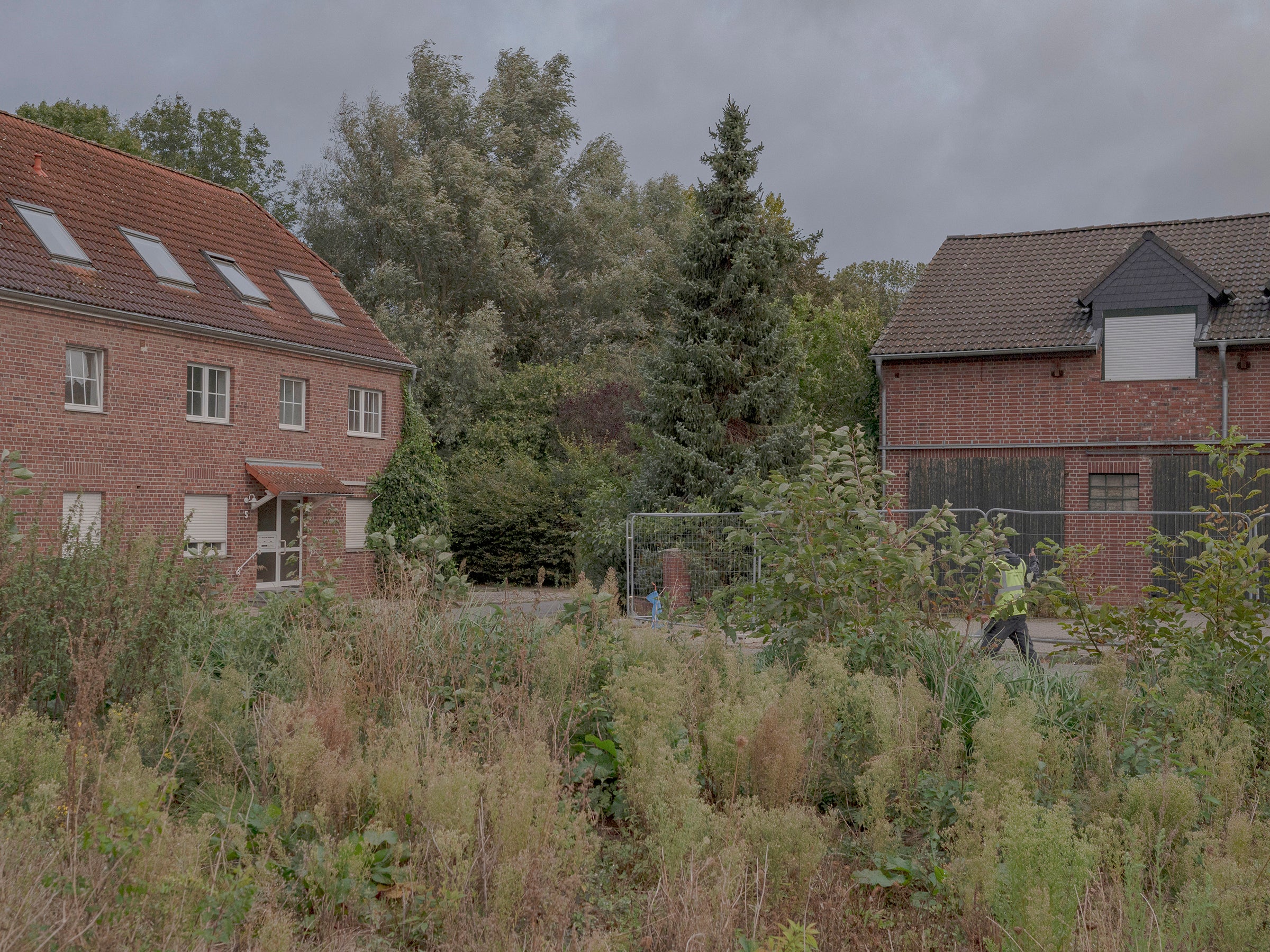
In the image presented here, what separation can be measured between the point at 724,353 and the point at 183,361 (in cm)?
1069

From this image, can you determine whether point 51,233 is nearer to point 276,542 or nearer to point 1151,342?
point 276,542

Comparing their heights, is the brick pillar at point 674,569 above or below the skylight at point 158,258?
below

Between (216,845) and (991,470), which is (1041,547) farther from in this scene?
(991,470)

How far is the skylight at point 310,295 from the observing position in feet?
83.2

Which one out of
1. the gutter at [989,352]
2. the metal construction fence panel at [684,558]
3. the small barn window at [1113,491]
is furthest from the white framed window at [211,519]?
the small barn window at [1113,491]

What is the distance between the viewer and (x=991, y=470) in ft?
73.5

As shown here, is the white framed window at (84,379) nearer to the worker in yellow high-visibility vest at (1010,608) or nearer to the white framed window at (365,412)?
the white framed window at (365,412)

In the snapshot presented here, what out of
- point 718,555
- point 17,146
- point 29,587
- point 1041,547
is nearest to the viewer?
point 29,587

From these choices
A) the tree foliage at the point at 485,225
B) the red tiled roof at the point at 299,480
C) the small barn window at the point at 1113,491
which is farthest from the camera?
the tree foliage at the point at 485,225

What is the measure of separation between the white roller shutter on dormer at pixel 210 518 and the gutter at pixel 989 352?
46.4 feet

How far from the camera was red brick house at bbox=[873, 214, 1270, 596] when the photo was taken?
2105 cm

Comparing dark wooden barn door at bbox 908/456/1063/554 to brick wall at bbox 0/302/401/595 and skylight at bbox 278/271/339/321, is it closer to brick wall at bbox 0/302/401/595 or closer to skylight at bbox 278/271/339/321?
brick wall at bbox 0/302/401/595

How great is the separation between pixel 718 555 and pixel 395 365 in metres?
14.0

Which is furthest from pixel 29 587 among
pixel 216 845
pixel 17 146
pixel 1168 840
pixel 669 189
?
pixel 669 189
